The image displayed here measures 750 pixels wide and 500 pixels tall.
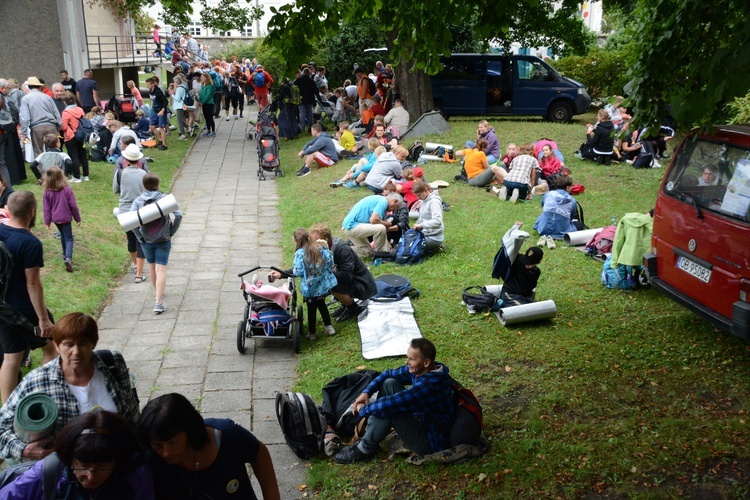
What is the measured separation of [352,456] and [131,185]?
5.49 meters

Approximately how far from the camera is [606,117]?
15.6 m

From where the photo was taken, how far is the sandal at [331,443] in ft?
18.6

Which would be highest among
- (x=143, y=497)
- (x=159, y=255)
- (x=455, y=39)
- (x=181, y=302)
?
(x=455, y=39)

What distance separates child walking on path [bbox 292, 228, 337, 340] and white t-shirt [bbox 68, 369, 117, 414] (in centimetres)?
380

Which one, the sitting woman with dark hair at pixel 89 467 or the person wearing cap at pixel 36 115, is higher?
the person wearing cap at pixel 36 115

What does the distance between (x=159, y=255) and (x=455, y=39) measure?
1841cm

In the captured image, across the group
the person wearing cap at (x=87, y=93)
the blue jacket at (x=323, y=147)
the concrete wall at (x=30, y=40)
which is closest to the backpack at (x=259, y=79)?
the person wearing cap at (x=87, y=93)

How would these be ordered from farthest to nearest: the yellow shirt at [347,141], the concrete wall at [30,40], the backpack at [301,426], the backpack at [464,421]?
the concrete wall at [30,40] < the yellow shirt at [347,141] < the backpack at [301,426] < the backpack at [464,421]

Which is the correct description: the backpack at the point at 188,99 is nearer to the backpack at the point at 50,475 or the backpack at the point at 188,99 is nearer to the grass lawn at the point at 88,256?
the grass lawn at the point at 88,256

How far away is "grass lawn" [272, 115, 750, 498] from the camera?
16.6 feet

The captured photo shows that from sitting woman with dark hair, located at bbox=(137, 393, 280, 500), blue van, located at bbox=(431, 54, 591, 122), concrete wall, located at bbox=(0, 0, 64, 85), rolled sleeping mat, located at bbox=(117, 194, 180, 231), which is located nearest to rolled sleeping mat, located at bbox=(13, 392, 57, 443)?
sitting woman with dark hair, located at bbox=(137, 393, 280, 500)

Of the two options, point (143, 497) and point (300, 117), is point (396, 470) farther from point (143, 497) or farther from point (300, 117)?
point (300, 117)

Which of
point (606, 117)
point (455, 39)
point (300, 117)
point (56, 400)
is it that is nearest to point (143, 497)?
point (56, 400)

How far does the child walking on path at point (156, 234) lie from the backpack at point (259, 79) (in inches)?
667
